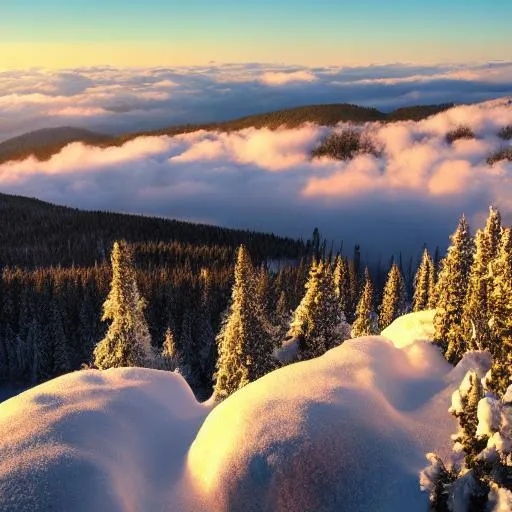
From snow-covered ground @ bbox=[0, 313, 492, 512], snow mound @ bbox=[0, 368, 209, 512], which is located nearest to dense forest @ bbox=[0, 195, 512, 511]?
snow-covered ground @ bbox=[0, 313, 492, 512]

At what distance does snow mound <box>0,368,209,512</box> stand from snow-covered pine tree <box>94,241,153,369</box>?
15640mm

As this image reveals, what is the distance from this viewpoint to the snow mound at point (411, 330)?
32906 millimetres

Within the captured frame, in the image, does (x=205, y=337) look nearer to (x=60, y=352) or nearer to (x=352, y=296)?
(x=60, y=352)

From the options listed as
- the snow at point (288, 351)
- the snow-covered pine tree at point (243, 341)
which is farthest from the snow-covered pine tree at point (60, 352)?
the snow-covered pine tree at point (243, 341)

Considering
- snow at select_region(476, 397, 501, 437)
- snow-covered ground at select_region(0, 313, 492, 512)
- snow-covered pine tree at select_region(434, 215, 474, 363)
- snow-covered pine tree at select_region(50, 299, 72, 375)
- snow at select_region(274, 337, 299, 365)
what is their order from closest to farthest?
1. snow at select_region(476, 397, 501, 437)
2. snow-covered ground at select_region(0, 313, 492, 512)
3. snow-covered pine tree at select_region(434, 215, 474, 363)
4. snow at select_region(274, 337, 299, 365)
5. snow-covered pine tree at select_region(50, 299, 72, 375)

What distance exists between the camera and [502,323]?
25312 millimetres

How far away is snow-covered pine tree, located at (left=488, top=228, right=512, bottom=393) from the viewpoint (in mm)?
22500

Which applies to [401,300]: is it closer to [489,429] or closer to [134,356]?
[134,356]

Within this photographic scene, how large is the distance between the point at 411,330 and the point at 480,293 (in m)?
5.12

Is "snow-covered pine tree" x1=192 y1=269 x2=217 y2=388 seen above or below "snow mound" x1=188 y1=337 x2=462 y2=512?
below

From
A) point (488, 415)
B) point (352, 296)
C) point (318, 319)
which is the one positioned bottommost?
point (352, 296)

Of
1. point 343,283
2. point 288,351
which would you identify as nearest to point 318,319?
point 288,351

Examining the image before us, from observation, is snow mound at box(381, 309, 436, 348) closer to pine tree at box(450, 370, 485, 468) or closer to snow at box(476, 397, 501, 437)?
pine tree at box(450, 370, 485, 468)

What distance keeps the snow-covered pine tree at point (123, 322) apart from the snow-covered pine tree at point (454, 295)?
74.8 ft
